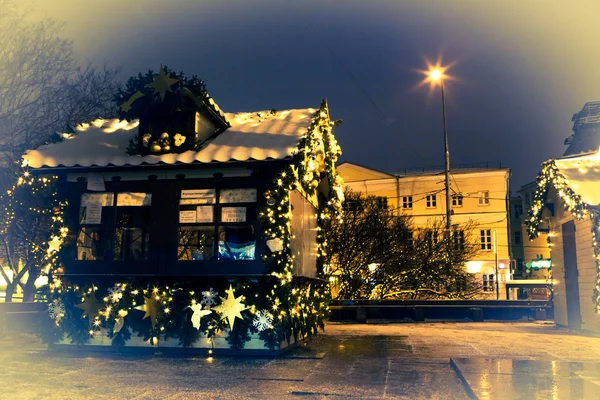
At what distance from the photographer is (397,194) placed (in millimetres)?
49812

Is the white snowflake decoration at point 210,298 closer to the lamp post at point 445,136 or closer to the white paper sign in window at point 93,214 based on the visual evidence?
the white paper sign in window at point 93,214

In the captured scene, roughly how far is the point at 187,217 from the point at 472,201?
4141cm

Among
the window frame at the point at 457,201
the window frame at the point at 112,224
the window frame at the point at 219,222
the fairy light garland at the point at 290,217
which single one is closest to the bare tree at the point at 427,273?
the fairy light garland at the point at 290,217

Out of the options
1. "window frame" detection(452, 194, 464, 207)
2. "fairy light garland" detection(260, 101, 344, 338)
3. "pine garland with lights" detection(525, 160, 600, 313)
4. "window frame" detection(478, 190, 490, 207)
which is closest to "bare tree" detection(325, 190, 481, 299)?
"fairy light garland" detection(260, 101, 344, 338)

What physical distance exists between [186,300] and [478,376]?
609 centimetres

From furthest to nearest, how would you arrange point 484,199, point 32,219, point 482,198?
point 484,199 < point 482,198 < point 32,219

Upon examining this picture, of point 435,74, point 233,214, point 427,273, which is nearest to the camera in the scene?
point 233,214

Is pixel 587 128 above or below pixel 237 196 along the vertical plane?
above

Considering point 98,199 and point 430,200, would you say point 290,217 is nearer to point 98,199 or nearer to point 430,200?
point 98,199

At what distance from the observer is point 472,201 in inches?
1935

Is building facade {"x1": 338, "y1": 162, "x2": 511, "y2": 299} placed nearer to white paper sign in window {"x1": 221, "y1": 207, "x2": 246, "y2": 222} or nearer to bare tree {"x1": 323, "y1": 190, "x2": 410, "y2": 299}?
bare tree {"x1": 323, "y1": 190, "x2": 410, "y2": 299}

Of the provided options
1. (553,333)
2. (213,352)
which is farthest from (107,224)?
(553,333)

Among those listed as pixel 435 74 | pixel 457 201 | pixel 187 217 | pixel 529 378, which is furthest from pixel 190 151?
pixel 457 201

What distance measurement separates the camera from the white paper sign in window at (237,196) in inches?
459
